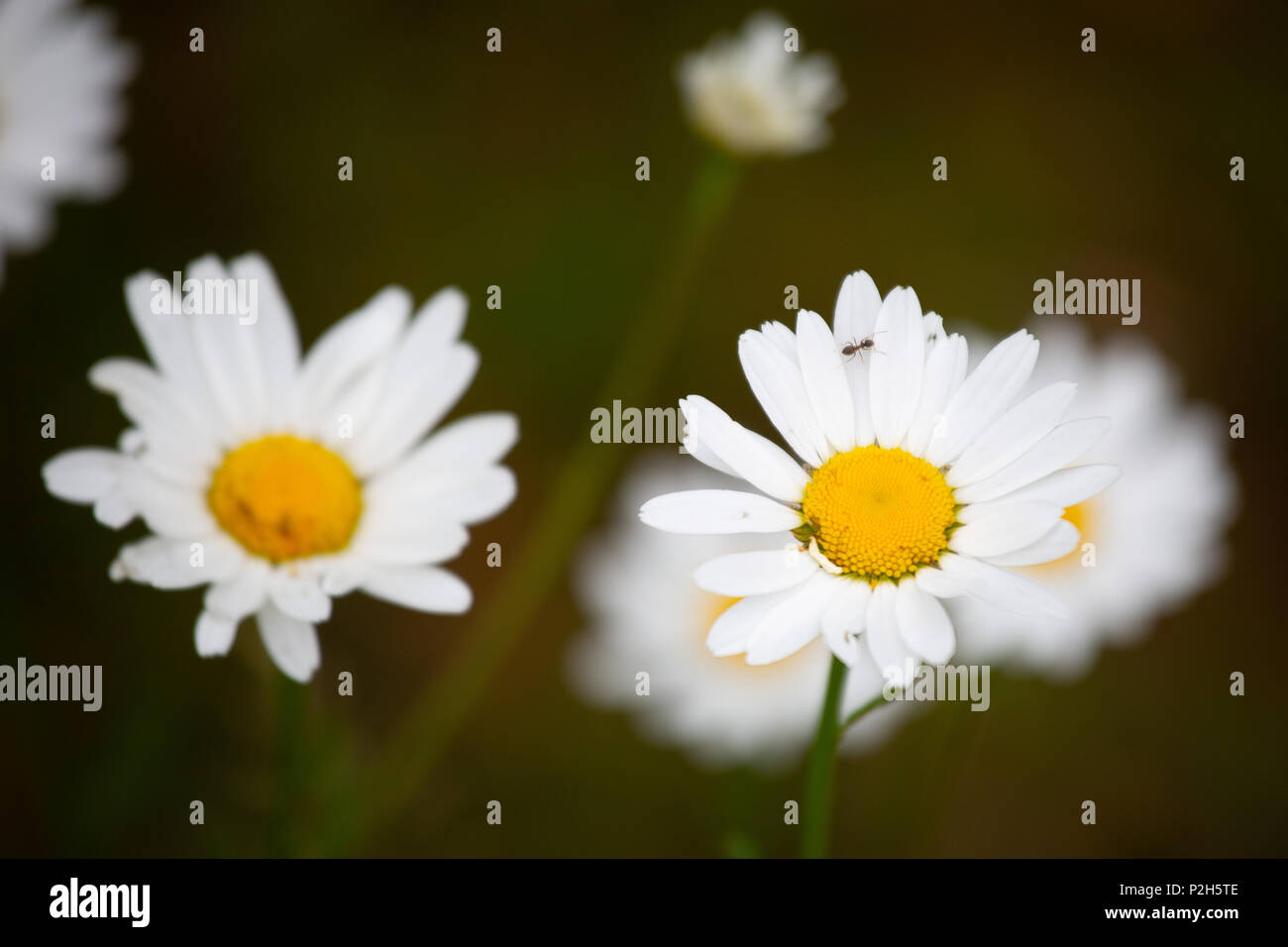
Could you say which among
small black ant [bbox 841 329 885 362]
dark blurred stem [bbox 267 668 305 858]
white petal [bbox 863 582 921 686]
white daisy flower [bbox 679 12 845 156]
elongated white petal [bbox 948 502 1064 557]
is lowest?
dark blurred stem [bbox 267 668 305 858]

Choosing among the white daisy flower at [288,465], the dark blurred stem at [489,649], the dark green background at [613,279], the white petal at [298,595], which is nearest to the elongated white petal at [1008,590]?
the white daisy flower at [288,465]

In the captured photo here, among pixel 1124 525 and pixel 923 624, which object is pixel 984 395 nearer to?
pixel 923 624

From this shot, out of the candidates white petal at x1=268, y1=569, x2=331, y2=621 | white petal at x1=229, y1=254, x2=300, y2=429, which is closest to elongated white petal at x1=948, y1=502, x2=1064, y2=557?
white petal at x1=268, y1=569, x2=331, y2=621

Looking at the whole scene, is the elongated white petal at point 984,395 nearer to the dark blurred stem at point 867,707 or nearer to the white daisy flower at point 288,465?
the dark blurred stem at point 867,707

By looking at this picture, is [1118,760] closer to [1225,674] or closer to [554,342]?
[1225,674]

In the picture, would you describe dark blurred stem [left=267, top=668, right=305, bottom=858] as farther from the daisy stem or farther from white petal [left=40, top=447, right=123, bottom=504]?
the daisy stem

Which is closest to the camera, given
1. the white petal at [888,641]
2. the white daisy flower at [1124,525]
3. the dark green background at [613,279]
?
the white petal at [888,641]

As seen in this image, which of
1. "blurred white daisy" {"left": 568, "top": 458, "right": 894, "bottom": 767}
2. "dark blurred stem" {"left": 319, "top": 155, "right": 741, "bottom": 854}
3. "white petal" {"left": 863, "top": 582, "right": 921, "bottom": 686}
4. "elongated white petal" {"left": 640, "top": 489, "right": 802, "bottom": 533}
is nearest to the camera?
"white petal" {"left": 863, "top": 582, "right": 921, "bottom": 686}
